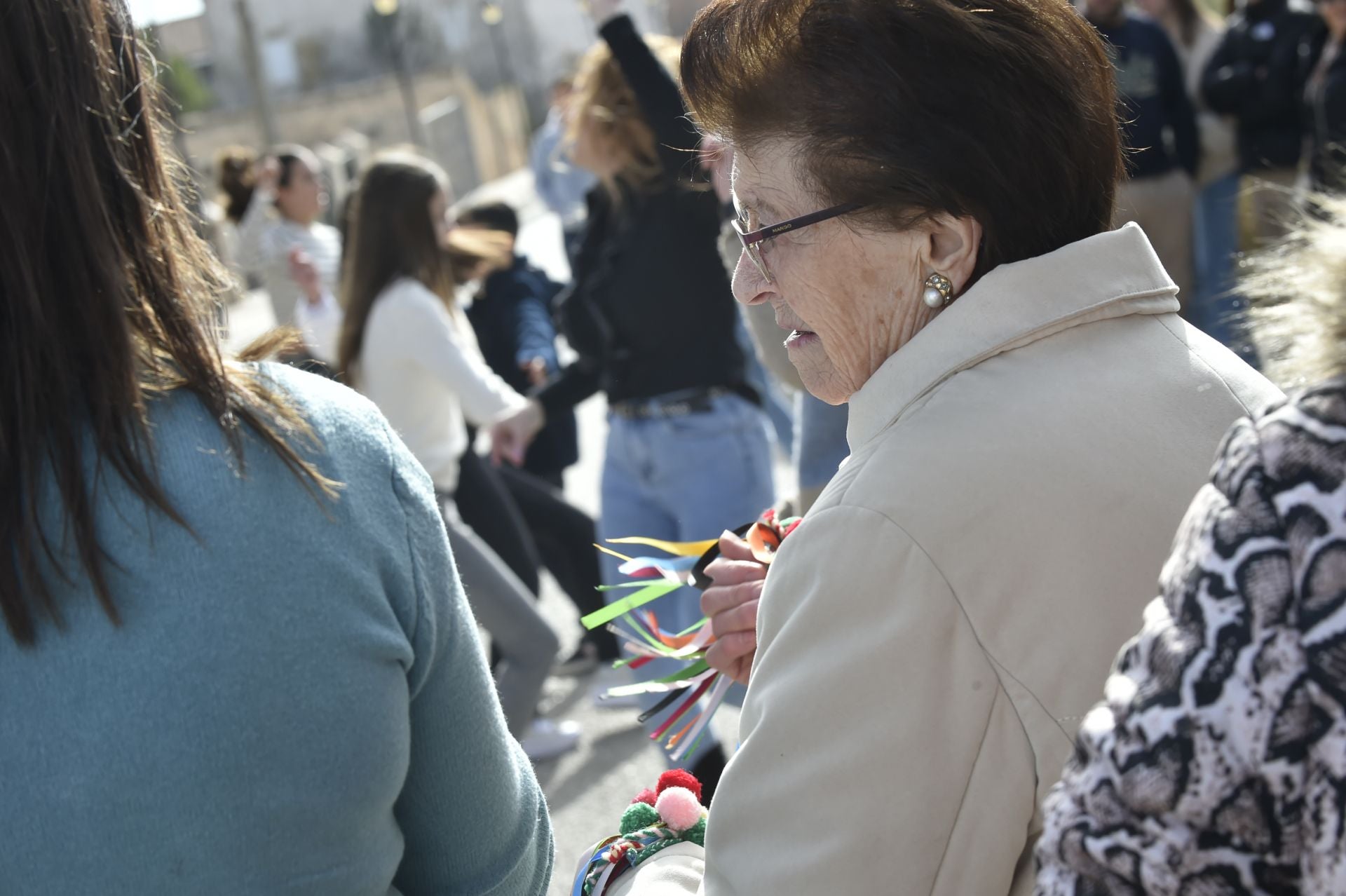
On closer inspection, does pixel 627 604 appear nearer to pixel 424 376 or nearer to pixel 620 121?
pixel 620 121

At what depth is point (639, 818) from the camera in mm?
1689

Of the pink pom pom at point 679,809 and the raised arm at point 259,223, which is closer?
the pink pom pom at point 679,809

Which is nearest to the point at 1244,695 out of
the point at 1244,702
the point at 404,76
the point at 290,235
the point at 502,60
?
the point at 1244,702

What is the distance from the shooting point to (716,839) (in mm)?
1362

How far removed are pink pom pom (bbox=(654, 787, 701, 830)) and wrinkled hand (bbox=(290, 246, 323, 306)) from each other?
14.3 feet

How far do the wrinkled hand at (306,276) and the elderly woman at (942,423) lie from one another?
4255 millimetres

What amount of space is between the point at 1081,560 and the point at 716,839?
1.44 ft

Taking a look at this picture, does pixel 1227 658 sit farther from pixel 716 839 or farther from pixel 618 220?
pixel 618 220

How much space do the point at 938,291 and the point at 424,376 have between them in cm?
300

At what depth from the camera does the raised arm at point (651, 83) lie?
3.52 metres

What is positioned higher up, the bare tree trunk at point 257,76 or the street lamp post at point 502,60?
the bare tree trunk at point 257,76

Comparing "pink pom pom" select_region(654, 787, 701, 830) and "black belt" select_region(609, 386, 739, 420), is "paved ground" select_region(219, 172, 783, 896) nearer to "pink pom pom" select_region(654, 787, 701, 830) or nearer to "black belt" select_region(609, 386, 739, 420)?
"black belt" select_region(609, 386, 739, 420)

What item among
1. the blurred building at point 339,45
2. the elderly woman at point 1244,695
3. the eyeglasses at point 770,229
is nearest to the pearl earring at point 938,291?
the eyeglasses at point 770,229

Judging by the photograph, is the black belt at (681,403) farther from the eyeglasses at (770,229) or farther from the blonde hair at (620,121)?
the eyeglasses at (770,229)
